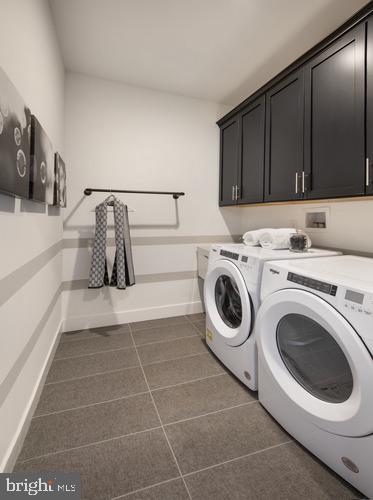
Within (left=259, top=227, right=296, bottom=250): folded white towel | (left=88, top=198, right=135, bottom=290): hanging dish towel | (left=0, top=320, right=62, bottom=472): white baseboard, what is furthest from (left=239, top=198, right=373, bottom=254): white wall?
(left=0, top=320, right=62, bottom=472): white baseboard

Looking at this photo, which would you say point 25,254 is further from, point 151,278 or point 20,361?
point 151,278

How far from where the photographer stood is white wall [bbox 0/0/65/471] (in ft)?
3.19

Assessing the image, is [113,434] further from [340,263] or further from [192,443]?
[340,263]

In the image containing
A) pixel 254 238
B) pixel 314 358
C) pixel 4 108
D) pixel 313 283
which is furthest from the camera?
pixel 254 238

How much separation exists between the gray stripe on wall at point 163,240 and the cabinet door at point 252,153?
2.11 feet

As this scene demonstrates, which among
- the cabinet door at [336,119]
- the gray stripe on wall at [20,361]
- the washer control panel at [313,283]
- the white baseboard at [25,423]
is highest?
the cabinet door at [336,119]

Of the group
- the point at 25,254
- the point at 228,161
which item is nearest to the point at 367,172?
the point at 228,161

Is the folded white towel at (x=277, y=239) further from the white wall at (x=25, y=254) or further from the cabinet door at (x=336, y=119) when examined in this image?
the white wall at (x=25, y=254)

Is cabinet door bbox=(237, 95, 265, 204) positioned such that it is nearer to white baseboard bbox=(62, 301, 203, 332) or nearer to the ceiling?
the ceiling

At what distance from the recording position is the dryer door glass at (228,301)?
1806 millimetres

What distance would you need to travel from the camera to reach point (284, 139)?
6.19ft

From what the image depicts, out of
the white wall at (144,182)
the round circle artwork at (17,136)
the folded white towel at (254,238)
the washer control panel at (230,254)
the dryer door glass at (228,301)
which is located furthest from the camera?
the white wall at (144,182)

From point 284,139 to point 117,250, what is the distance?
5.52ft

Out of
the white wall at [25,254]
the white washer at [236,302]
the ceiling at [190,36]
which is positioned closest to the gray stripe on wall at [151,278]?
the white wall at [25,254]
